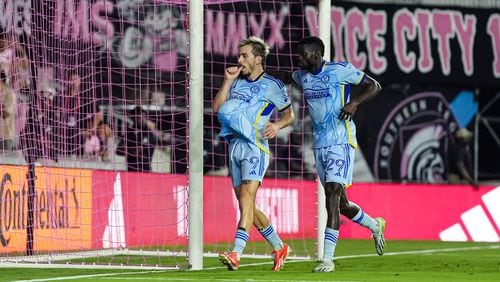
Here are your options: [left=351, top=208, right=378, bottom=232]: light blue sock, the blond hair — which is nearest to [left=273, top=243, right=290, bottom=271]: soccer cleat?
[left=351, top=208, right=378, bottom=232]: light blue sock

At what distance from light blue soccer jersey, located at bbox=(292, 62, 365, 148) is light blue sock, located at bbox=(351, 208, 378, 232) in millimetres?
859

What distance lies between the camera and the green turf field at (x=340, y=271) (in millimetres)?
11641

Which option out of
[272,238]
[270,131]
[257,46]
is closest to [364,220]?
[272,238]

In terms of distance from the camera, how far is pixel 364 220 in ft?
44.3

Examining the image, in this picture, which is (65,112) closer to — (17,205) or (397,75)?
Result: (17,205)

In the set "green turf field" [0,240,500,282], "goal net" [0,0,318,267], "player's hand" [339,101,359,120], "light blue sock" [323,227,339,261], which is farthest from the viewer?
"goal net" [0,0,318,267]

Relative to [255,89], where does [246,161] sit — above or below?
below

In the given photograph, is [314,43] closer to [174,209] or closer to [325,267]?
[325,267]

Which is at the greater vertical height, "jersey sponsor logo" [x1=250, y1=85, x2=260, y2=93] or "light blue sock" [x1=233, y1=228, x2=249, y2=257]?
"jersey sponsor logo" [x1=250, y1=85, x2=260, y2=93]

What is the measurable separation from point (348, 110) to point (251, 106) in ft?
3.01

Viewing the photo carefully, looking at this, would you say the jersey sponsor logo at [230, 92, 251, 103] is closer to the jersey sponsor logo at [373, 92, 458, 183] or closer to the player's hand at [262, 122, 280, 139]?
the player's hand at [262, 122, 280, 139]

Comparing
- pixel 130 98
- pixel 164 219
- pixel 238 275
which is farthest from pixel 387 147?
pixel 238 275

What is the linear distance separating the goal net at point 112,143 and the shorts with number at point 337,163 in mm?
1434

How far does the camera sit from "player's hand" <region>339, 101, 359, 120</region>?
12633 mm
